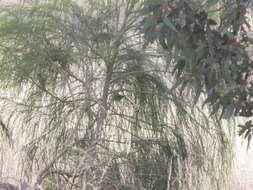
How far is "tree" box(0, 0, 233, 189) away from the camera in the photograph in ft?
12.2

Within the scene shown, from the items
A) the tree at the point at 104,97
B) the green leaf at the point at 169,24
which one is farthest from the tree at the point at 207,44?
the tree at the point at 104,97

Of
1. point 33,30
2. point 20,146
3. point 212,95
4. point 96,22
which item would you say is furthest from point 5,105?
point 212,95

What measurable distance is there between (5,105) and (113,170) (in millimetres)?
1130

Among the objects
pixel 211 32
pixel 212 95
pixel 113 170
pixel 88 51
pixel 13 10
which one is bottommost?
pixel 113 170

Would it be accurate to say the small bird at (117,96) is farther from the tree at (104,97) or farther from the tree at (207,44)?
the tree at (207,44)

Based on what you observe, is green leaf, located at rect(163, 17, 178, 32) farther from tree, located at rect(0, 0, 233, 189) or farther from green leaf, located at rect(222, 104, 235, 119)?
tree, located at rect(0, 0, 233, 189)

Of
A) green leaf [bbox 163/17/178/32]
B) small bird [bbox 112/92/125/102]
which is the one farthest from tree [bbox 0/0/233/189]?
green leaf [bbox 163/17/178/32]

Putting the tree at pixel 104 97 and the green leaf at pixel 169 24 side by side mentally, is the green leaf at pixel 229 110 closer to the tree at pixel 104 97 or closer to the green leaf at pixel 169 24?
the green leaf at pixel 169 24

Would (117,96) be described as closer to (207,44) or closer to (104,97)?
(104,97)

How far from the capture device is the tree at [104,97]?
3715 mm

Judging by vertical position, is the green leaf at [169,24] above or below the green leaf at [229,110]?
above

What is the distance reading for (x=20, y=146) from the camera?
13.0 ft

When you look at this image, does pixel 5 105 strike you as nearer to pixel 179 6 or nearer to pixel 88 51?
pixel 88 51

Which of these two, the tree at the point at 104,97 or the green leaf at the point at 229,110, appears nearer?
the green leaf at the point at 229,110
